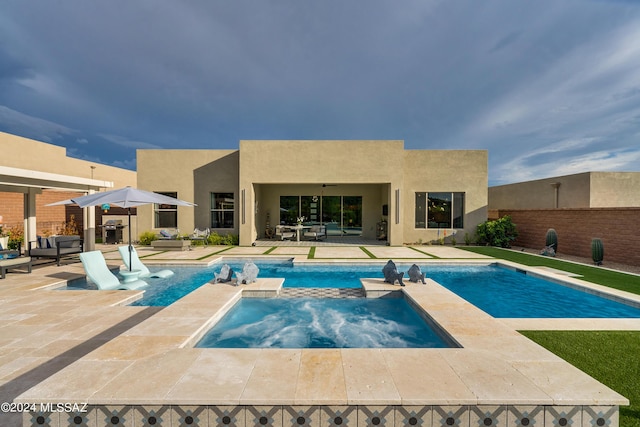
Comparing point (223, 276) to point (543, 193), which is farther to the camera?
point (543, 193)

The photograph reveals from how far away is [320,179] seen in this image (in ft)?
42.3

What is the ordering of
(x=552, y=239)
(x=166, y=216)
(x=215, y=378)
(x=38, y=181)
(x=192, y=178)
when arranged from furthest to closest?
(x=166, y=216) → (x=192, y=178) → (x=552, y=239) → (x=38, y=181) → (x=215, y=378)

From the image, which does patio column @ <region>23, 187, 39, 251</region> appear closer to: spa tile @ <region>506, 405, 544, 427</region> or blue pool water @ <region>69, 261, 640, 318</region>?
blue pool water @ <region>69, 261, 640, 318</region>

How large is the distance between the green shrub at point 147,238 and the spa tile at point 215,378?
12.8m

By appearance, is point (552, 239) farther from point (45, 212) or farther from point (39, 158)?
point (39, 158)

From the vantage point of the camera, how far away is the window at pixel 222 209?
14.3 meters

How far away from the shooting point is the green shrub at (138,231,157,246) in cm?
1355

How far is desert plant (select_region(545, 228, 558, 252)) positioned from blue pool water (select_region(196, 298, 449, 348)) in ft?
30.8

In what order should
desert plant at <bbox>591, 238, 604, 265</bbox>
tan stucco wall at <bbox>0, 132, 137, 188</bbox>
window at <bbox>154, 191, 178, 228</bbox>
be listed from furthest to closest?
1. tan stucco wall at <bbox>0, 132, 137, 188</bbox>
2. window at <bbox>154, 191, 178, 228</bbox>
3. desert plant at <bbox>591, 238, 604, 265</bbox>

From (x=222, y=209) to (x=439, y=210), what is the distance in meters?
11.7

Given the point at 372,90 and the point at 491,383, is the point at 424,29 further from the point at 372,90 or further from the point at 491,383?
the point at 491,383

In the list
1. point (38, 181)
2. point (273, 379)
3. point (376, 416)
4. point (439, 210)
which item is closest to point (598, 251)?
point (439, 210)

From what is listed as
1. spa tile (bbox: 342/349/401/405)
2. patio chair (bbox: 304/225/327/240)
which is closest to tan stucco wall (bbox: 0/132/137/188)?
patio chair (bbox: 304/225/327/240)

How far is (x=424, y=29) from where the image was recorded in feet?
40.2
